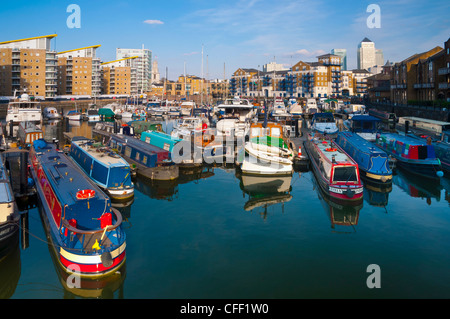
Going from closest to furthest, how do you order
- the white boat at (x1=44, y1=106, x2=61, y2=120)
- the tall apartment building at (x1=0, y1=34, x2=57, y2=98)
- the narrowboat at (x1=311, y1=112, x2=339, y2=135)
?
the narrowboat at (x1=311, y1=112, x2=339, y2=135) < the white boat at (x1=44, y1=106, x2=61, y2=120) < the tall apartment building at (x1=0, y1=34, x2=57, y2=98)

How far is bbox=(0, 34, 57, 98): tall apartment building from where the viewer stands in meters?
109

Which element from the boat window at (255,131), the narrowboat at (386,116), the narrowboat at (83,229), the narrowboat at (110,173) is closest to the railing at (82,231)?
the narrowboat at (83,229)

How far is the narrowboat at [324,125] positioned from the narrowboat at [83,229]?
3593 centimetres

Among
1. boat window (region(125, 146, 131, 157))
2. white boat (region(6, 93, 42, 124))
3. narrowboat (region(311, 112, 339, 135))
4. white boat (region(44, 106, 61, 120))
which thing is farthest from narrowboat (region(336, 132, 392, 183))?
white boat (region(44, 106, 61, 120))

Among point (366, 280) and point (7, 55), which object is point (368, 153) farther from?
point (7, 55)

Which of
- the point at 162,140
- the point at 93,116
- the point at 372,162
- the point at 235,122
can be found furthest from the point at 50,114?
the point at 372,162

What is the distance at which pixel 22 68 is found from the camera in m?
111

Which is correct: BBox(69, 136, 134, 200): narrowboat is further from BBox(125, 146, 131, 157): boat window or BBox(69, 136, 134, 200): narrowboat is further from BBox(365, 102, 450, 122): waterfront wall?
BBox(365, 102, 450, 122): waterfront wall

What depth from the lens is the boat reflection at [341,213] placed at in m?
21.4

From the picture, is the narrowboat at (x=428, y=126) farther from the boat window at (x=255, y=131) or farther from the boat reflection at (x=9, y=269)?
the boat reflection at (x=9, y=269)

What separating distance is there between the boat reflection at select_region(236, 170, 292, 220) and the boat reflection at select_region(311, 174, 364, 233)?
110 inches

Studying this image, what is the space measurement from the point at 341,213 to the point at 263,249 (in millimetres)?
7829

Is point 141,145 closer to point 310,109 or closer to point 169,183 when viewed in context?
point 169,183

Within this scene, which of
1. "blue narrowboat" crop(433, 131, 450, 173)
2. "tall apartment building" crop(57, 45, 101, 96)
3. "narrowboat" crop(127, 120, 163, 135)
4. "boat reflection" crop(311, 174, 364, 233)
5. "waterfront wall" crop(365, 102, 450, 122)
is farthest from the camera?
"tall apartment building" crop(57, 45, 101, 96)
